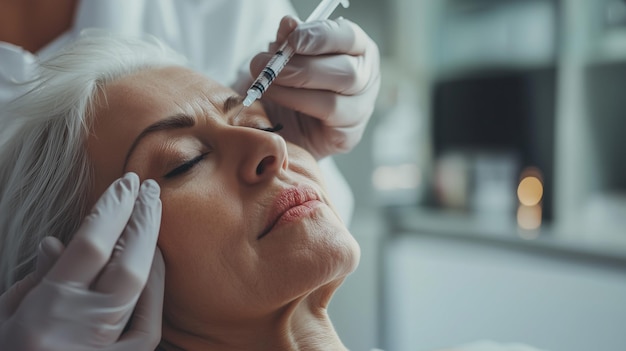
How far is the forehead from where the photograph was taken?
0.79 m

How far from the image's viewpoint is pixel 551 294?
169 cm

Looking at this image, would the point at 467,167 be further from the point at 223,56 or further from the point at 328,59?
the point at 328,59

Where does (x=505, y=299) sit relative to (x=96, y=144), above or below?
below

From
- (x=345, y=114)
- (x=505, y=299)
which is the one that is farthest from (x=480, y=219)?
(x=345, y=114)

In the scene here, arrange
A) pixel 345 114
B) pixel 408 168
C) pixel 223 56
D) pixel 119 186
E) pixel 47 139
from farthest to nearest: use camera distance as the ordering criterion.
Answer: pixel 408 168, pixel 223 56, pixel 345 114, pixel 47 139, pixel 119 186

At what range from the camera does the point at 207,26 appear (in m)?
1.40

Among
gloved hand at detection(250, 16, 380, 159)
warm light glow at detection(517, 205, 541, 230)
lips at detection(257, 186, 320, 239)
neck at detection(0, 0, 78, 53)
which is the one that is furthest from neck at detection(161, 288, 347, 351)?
warm light glow at detection(517, 205, 541, 230)

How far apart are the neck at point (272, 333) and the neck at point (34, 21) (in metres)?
0.84

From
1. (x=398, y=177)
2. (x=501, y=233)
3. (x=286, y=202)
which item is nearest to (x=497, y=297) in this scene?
(x=501, y=233)

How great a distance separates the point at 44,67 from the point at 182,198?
1.14ft

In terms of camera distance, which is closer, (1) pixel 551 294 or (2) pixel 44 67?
(2) pixel 44 67

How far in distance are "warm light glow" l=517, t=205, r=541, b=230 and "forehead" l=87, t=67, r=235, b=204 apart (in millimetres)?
1796

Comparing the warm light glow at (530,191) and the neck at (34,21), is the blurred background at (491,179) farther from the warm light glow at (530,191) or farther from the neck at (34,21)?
Result: the neck at (34,21)

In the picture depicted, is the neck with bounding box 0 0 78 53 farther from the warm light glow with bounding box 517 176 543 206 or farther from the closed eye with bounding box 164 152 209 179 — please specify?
the warm light glow with bounding box 517 176 543 206
